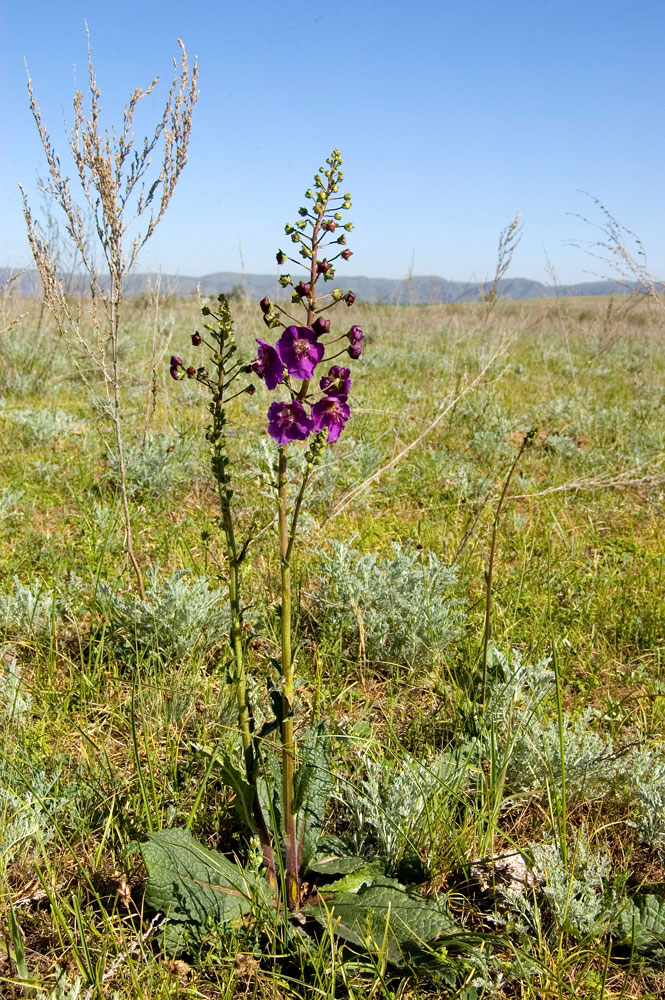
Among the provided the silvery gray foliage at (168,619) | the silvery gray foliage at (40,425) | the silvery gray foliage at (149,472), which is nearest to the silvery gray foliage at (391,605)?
A: the silvery gray foliage at (168,619)

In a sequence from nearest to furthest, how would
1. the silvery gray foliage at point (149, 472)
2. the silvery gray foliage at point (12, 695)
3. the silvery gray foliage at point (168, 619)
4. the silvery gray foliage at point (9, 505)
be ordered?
the silvery gray foliage at point (12, 695) < the silvery gray foliage at point (168, 619) < the silvery gray foliage at point (9, 505) < the silvery gray foliage at point (149, 472)

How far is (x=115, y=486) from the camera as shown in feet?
13.9

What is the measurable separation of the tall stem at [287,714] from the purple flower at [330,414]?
0.42 feet

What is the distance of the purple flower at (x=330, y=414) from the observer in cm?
149

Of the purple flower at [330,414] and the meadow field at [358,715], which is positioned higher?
the purple flower at [330,414]

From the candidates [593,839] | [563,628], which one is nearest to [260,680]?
[593,839]

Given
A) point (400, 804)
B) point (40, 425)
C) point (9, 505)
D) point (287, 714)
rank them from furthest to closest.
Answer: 1. point (40, 425)
2. point (9, 505)
3. point (400, 804)
4. point (287, 714)

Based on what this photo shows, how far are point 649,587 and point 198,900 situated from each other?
2623 millimetres

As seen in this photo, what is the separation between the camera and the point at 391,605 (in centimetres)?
281

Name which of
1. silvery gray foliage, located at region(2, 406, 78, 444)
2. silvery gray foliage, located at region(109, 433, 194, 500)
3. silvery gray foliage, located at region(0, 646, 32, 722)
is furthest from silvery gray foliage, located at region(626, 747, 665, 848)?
silvery gray foliage, located at region(2, 406, 78, 444)

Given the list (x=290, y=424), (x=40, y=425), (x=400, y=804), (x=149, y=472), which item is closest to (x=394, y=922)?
(x=400, y=804)

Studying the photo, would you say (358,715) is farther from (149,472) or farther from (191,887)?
(149,472)

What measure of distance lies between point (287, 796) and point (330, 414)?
967mm

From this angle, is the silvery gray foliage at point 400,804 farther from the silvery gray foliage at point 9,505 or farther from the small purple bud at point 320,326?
the silvery gray foliage at point 9,505
